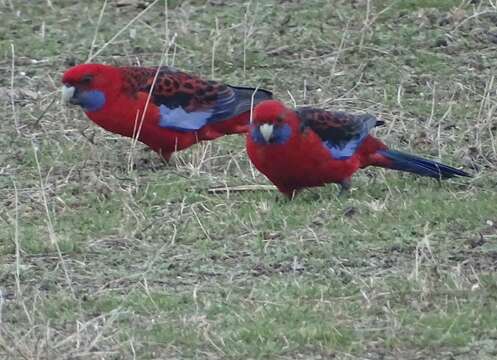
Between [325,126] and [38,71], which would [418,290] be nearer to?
[325,126]

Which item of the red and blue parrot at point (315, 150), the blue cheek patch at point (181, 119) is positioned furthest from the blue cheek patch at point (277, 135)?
the blue cheek patch at point (181, 119)

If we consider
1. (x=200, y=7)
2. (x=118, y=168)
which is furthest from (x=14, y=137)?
(x=200, y=7)

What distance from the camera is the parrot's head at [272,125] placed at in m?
6.48

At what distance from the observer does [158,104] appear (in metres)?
7.36

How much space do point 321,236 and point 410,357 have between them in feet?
4.23

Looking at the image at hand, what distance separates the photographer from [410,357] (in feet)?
16.0

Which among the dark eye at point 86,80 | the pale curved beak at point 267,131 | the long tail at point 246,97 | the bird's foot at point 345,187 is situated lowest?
the bird's foot at point 345,187

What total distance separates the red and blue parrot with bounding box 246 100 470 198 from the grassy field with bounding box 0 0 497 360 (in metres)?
0.10

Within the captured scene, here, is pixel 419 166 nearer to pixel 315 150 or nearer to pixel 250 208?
pixel 315 150

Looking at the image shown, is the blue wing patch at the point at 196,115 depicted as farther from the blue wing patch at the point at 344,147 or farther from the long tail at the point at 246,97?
the blue wing patch at the point at 344,147

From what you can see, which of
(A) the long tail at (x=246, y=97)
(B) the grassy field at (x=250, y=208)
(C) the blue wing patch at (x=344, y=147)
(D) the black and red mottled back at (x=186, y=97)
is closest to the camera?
(B) the grassy field at (x=250, y=208)

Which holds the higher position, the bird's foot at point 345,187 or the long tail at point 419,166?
the long tail at point 419,166

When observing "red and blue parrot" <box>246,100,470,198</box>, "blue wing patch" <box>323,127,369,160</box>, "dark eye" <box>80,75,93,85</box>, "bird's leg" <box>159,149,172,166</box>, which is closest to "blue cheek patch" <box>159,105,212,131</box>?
"bird's leg" <box>159,149,172,166</box>

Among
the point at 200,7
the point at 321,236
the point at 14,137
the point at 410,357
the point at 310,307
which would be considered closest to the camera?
the point at 410,357
